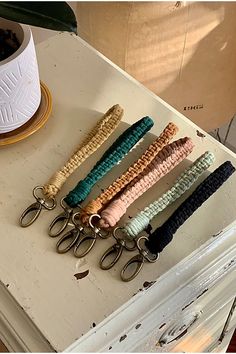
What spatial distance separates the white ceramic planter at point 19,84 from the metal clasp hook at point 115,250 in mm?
173

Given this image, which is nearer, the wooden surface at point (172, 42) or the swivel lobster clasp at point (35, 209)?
the swivel lobster clasp at point (35, 209)

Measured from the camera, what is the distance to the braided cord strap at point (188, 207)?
0.63 meters

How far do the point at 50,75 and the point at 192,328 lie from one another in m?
0.36

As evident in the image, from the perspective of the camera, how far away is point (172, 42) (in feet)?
3.19

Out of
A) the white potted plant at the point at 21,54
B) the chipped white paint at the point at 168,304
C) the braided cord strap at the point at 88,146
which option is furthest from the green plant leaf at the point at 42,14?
the chipped white paint at the point at 168,304

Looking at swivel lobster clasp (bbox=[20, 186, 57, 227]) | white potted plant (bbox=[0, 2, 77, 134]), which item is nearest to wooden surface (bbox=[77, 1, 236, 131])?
white potted plant (bbox=[0, 2, 77, 134])

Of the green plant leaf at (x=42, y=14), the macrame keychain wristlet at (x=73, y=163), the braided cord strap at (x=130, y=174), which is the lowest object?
the braided cord strap at (x=130, y=174)

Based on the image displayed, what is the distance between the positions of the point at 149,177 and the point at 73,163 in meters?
0.09

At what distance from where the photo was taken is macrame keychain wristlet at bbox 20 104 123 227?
665 millimetres

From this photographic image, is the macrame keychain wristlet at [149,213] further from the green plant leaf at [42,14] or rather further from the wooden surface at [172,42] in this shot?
the wooden surface at [172,42]

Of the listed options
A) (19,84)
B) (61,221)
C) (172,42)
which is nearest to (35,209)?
(61,221)

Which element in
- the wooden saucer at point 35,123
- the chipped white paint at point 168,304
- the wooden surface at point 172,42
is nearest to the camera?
the chipped white paint at point 168,304

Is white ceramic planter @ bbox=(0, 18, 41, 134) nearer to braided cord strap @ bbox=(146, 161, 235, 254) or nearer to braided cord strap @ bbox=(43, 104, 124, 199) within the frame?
braided cord strap @ bbox=(43, 104, 124, 199)

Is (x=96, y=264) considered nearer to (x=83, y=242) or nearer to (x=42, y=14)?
(x=83, y=242)
